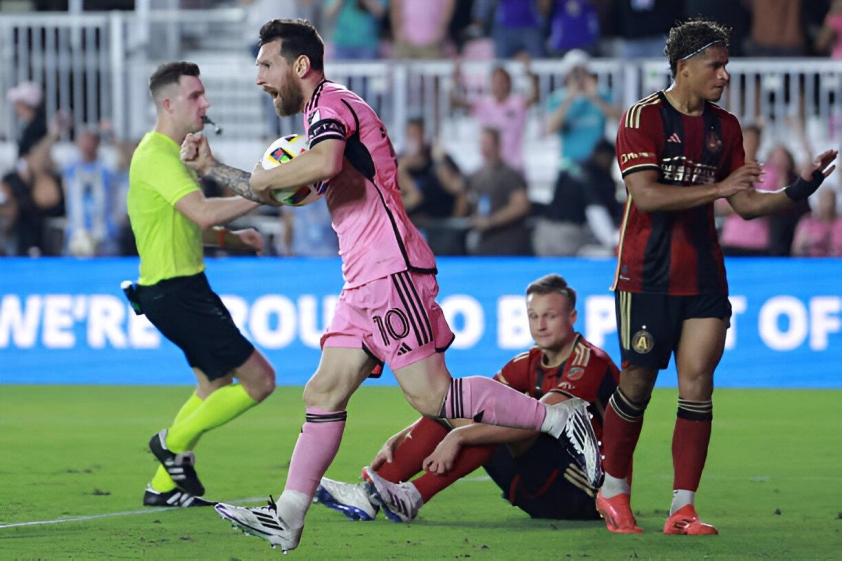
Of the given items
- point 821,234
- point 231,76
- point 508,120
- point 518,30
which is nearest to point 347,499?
point 821,234

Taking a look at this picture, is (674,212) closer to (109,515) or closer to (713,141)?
(713,141)

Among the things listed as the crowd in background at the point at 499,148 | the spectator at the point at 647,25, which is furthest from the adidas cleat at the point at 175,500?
the spectator at the point at 647,25

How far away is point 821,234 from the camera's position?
14.2 metres

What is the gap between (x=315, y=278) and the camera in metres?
13.4

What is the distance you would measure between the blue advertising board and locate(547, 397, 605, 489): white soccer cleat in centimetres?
681

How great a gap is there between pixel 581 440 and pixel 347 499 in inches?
46.3

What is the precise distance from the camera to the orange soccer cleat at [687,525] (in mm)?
6172

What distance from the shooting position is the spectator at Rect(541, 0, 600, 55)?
16766mm

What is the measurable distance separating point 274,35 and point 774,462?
4.48m

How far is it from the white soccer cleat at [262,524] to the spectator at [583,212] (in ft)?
31.2

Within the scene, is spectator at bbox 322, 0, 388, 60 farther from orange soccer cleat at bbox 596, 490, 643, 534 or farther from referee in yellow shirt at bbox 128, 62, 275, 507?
orange soccer cleat at bbox 596, 490, 643, 534

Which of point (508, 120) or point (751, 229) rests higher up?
point (508, 120)

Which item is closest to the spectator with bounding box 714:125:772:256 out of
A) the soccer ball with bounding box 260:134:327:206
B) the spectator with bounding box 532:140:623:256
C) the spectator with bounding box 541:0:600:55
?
the spectator with bounding box 532:140:623:256

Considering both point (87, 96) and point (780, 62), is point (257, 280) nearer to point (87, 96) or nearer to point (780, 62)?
point (87, 96)
